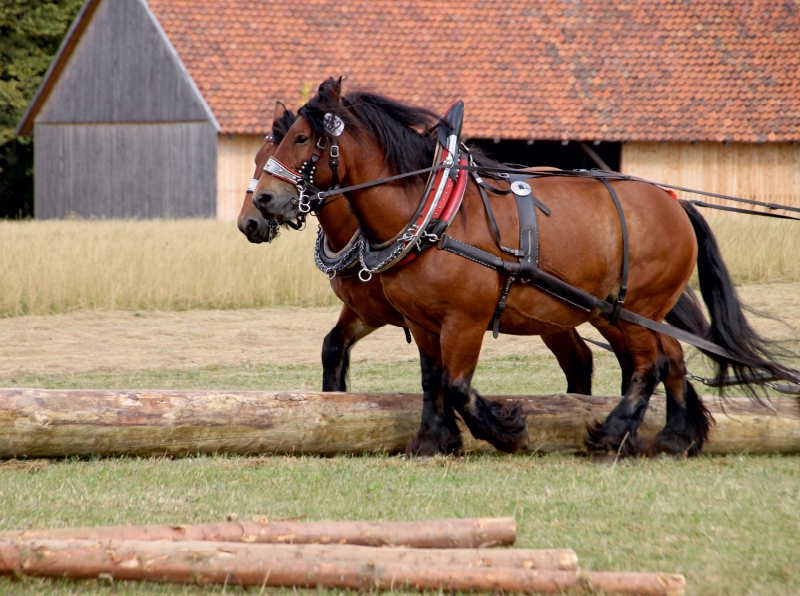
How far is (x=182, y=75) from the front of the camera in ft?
67.6

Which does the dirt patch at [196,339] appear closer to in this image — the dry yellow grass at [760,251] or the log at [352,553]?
the dry yellow grass at [760,251]

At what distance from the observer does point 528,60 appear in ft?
69.5

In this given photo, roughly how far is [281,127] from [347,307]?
62.2 inches

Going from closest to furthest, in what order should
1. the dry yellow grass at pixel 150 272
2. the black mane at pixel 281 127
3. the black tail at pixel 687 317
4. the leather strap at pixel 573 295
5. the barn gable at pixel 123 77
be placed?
the leather strap at pixel 573 295
the black mane at pixel 281 127
the black tail at pixel 687 317
the dry yellow grass at pixel 150 272
the barn gable at pixel 123 77

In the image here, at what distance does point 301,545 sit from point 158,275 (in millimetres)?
9545

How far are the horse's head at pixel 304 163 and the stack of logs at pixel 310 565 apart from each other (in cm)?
216

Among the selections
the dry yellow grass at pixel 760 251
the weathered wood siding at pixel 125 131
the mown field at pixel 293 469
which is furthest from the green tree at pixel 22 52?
the dry yellow grass at pixel 760 251

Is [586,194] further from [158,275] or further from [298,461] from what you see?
[158,275]

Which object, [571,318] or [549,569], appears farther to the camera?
[571,318]

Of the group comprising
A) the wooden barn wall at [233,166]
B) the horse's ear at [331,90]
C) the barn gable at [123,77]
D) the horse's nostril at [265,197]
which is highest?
the barn gable at [123,77]

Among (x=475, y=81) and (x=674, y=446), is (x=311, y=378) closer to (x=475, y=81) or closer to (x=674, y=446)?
(x=674, y=446)

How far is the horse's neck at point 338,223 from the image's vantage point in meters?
5.93

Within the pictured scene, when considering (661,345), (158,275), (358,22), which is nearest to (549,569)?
(661,345)

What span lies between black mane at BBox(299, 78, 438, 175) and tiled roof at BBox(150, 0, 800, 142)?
1419 centimetres
